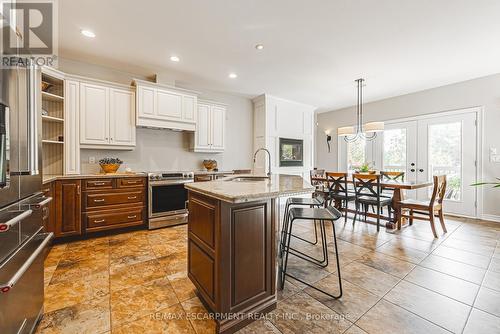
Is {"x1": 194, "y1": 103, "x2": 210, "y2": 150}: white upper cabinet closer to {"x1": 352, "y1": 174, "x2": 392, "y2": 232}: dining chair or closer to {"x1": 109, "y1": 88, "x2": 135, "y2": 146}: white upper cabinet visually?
{"x1": 109, "y1": 88, "x2": 135, "y2": 146}: white upper cabinet

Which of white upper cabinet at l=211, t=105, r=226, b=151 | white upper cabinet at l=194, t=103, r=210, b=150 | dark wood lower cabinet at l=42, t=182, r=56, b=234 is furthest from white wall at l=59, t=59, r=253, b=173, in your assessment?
dark wood lower cabinet at l=42, t=182, r=56, b=234

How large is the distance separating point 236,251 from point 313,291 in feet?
3.07

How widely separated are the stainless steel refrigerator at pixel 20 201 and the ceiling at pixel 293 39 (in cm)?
158

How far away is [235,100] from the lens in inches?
206

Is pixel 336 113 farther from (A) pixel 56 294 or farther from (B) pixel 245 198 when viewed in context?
(A) pixel 56 294

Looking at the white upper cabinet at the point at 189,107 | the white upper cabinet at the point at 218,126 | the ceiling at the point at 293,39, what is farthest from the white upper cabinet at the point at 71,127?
the white upper cabinet at the point at 218,126

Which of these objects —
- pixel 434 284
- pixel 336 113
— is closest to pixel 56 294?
pixel 434 284

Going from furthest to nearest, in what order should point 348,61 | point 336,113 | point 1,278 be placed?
point 336,113
point 348,61
point 1,278

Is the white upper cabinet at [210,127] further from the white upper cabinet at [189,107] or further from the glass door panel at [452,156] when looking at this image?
the glass door panel at [452,156]

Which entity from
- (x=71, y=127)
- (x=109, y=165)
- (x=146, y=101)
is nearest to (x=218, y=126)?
(x=146, y=101)

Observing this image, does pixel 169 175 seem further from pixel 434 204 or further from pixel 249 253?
pixel 434 204

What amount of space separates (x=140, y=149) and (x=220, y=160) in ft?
5.51

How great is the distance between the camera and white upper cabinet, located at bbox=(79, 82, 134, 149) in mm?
3217

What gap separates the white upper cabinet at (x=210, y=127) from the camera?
4309 millimetres
